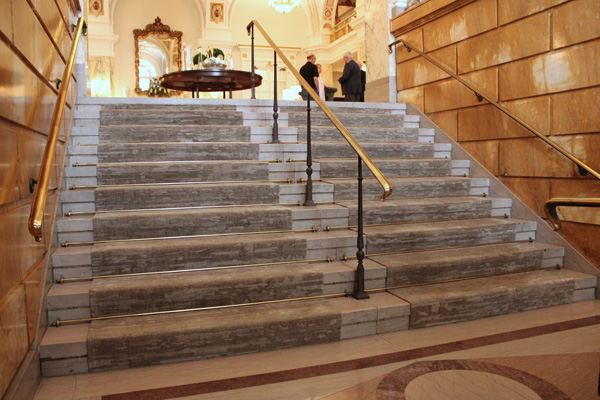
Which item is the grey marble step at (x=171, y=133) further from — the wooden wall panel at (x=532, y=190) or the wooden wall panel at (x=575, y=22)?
the wooden wall panel at (x=575, y=22)

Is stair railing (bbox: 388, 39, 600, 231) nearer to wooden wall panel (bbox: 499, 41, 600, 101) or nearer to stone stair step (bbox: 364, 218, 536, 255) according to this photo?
wooden wall panel (bbox: 499, 41, 600, 101)

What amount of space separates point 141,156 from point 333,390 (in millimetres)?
2802

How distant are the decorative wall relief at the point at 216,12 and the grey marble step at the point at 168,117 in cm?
1020

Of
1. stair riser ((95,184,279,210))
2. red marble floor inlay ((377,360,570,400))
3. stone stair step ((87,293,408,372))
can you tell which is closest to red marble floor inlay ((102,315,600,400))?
red marble floor inlay ((377,360,570,400))

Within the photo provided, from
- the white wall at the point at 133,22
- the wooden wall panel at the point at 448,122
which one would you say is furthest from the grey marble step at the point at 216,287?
the white wall at the point at 133,22

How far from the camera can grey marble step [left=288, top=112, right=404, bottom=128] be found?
17.9 ft

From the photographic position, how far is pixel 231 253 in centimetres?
327

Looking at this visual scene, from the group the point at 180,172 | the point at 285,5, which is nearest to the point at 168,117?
the point at 180,172

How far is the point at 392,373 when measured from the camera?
248cm

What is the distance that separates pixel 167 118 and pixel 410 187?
8.35 feet

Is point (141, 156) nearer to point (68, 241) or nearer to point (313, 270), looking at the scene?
point (68, 241)

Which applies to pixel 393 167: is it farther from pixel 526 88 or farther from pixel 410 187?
pixel 526 88

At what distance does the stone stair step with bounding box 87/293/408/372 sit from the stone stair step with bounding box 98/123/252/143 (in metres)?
2.33

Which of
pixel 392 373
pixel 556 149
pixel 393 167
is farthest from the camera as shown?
pixel 393 167
